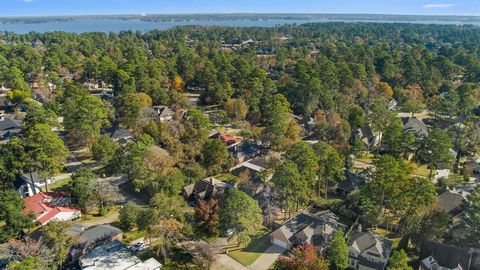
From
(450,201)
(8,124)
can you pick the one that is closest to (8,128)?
(8,124)

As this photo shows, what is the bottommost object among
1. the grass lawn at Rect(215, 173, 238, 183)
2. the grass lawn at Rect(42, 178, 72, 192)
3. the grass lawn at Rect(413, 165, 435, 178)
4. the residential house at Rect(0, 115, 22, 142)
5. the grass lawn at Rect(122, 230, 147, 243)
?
the grass lawn at Rect(122, 230, 147, 243)

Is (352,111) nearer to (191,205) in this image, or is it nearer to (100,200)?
(191,205)

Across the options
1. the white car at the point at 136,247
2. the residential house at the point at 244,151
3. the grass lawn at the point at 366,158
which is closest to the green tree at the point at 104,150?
the residential house at the point at 244,151

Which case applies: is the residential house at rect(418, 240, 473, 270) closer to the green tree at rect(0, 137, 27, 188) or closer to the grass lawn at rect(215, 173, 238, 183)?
the grass lawn at rect(215, 173, 238, 183)

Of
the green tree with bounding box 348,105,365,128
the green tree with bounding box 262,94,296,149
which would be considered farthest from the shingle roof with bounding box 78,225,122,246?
the green tree with bounding box 348,105,365,128

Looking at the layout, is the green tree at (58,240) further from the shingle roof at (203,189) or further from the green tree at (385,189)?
the green tree at (385,189)

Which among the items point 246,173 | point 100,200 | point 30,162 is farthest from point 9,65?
point 246,173

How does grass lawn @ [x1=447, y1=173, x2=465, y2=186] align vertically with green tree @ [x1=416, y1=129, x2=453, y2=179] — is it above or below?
below
